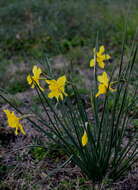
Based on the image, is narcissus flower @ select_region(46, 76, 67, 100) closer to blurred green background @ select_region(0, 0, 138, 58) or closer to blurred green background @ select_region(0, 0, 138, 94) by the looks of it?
blurred green background @ select_region(0, 0, 138, 94)

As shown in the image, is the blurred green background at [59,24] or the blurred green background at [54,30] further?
the blurred green background at [59,24]

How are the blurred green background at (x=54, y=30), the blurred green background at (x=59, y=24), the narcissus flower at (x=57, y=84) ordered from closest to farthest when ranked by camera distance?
the narcissus flower at (x=57, y=84), the blurred green background at (x=54, y=30), the blurred green background at (x=59, y=24)

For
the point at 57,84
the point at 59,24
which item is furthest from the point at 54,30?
the point at 57,84

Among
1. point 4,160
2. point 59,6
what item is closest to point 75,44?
point 59,6

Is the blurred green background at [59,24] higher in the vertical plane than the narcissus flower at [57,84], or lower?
higher

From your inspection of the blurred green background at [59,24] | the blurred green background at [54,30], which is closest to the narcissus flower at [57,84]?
the blurred green background at [54,30]

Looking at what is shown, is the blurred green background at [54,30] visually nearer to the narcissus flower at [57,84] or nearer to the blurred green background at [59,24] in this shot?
the blurred green background at [59,24]

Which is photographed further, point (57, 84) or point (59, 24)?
point (59, 24)

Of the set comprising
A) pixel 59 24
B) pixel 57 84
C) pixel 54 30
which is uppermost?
pixel 59 24

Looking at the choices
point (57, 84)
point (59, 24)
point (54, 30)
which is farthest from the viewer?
point (59, 24)

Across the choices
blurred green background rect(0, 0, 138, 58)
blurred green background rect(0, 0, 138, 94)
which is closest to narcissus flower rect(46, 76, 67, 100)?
blurred green background rect(0, 0, 138, 94)

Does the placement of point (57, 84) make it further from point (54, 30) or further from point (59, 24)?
point (59, 24)

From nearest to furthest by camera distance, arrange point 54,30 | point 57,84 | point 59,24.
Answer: point 57,84 < point 54,30 < point 59,24
